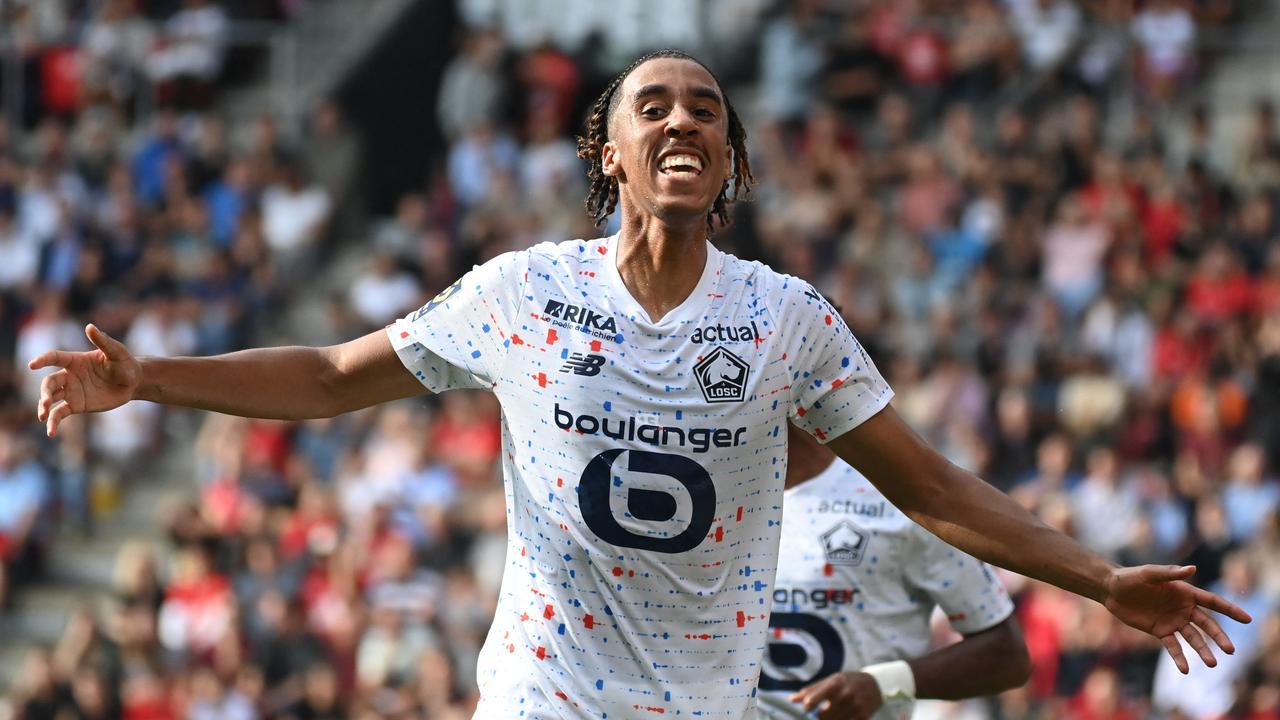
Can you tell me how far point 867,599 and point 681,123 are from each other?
2072 millimetres

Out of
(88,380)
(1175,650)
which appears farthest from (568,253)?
(1175,650)

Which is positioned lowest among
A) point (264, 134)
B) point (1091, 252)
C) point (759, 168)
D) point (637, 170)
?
point (637, 170)

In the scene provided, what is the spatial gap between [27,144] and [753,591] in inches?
654

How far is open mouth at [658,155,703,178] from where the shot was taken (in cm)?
467

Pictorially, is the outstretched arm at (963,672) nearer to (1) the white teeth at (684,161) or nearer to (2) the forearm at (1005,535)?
(2) the forearm at (1005,535)

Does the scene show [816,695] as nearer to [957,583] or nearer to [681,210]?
[957,583]

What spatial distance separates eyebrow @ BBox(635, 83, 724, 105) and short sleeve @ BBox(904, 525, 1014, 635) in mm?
1930

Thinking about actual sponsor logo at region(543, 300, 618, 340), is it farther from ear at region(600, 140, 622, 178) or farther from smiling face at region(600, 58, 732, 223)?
ear at region(600, 140, 622, 178)

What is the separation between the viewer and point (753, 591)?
475 cm

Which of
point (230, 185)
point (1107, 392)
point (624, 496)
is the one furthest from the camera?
point (230, 185)

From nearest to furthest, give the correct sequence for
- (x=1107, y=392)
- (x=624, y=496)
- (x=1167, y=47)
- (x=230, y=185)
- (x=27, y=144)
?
(x=624, y=496) < (x=1107, y=392) < (x=1167, y=47) < (x=230, y=185) < (x=27, y=144)

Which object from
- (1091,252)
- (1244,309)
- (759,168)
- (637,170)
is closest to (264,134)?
(759,168)

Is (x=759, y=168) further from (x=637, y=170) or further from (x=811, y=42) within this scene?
(x=637, y=170)

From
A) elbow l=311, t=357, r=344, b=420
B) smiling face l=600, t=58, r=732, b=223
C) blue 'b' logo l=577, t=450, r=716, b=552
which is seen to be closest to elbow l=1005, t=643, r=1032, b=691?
blue 'b' logo l=577, t=450, r=716, b=552
